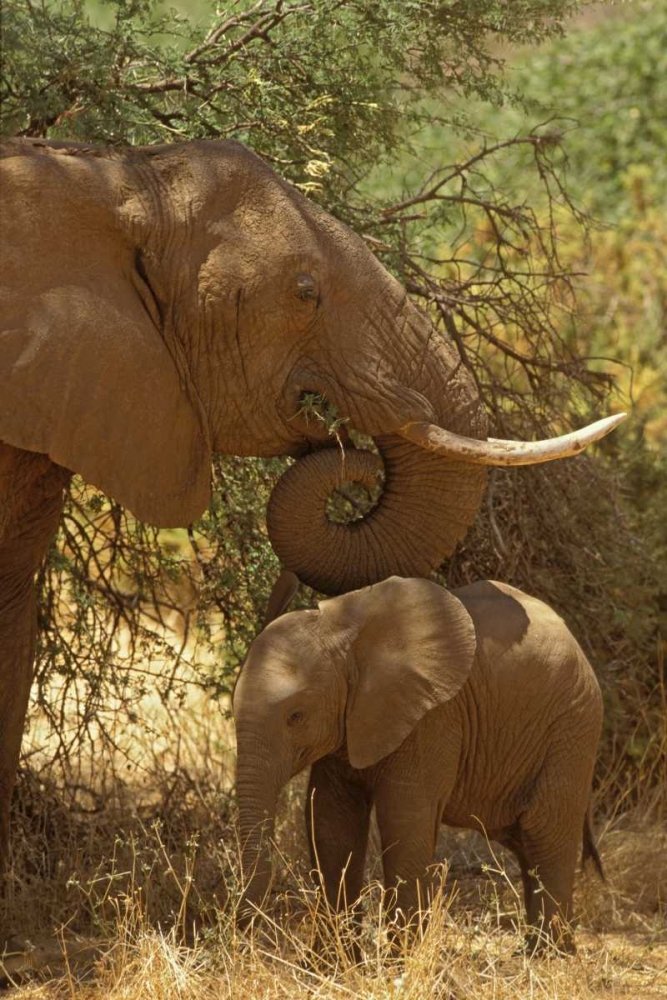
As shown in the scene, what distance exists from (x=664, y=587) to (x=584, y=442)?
254cm

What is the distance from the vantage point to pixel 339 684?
15.1ft

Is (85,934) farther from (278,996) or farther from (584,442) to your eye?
(584,442)

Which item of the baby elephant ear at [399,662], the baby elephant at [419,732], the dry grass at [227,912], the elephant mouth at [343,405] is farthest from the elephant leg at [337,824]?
the elephant mouth at [343,405]

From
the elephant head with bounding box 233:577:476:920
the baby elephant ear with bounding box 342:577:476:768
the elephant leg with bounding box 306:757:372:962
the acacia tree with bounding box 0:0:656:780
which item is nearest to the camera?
the elephant head with bounding box 233:577:476:920

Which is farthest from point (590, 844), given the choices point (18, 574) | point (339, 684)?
point (18, 574)

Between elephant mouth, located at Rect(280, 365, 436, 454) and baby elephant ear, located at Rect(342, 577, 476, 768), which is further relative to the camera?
elephant mouth, located at Rect(280, 365, 436, 454)

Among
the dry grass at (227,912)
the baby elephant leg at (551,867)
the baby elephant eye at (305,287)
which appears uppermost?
the baby elephant eye at (305,287)

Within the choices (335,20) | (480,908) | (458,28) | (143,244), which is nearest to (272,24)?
(335,20)

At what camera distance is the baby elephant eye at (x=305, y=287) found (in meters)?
4.68

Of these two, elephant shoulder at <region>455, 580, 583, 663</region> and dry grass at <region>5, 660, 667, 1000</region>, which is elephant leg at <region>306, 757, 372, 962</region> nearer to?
dry grass at <region>5, 660, 667, 1000</region>

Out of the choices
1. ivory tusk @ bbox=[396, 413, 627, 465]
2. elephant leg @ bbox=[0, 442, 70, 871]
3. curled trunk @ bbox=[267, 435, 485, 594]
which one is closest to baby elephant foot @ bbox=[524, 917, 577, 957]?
curled trunk @ bbox=[267, 435, 485, 594]

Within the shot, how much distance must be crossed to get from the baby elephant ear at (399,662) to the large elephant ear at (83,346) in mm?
698

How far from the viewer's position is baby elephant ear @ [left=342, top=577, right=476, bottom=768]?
4.61 meters

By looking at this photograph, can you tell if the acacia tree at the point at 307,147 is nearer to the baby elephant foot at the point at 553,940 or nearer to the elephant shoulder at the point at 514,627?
the elephant shoulder at the point at 514,627
